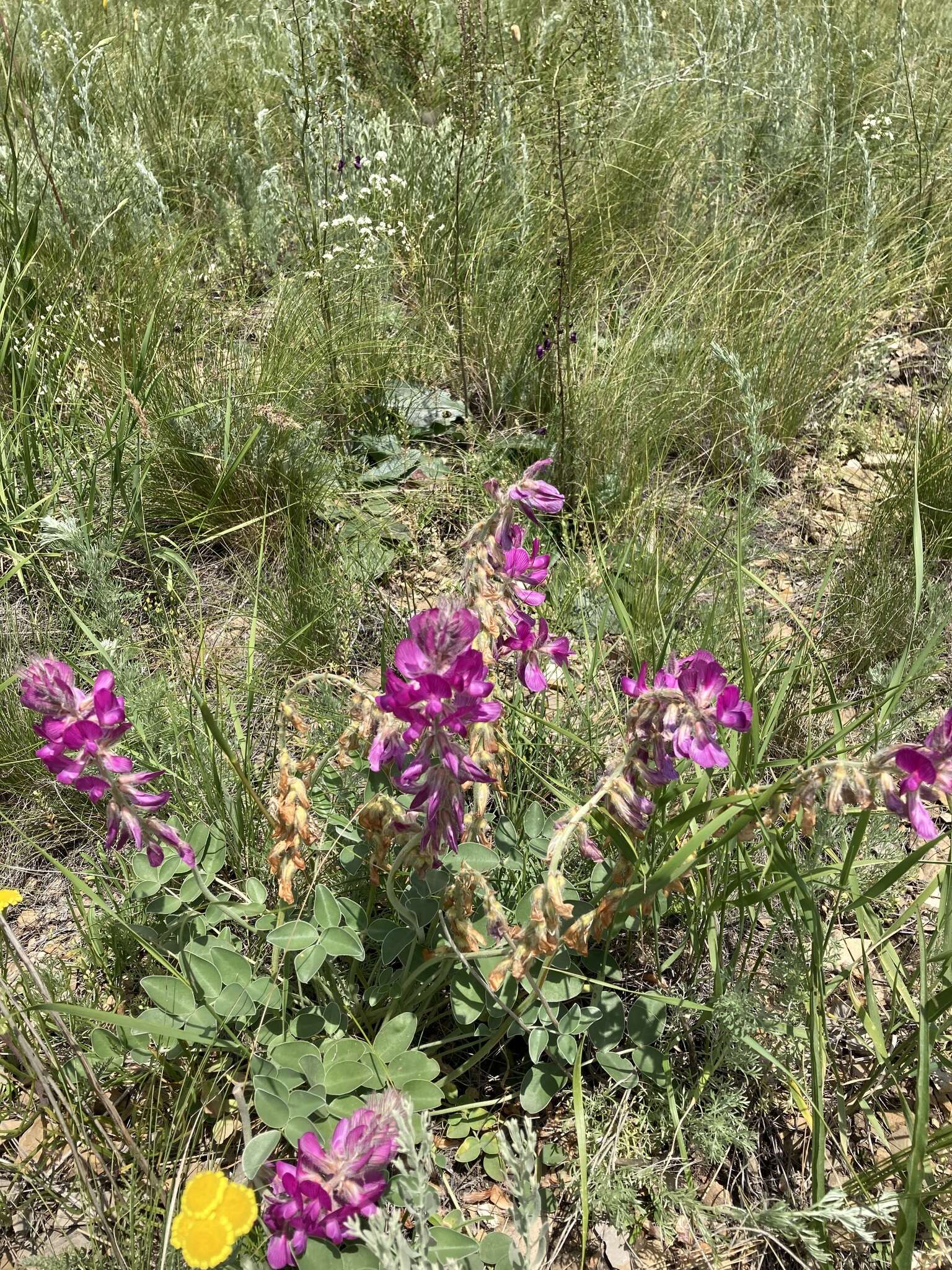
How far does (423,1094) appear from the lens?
1.43 m

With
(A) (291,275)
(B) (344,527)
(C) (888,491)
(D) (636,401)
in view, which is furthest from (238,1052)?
(A) (291,275)

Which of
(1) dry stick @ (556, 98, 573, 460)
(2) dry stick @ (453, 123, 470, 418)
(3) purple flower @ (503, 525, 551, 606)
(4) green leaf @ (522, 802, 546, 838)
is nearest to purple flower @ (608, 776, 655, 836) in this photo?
(3) purple flower @ (503, 525, 551, 606)

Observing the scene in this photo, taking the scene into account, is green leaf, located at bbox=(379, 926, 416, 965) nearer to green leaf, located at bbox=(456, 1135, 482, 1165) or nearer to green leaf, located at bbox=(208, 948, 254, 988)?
green leaf, located at bbox=(208, 948, 254, 988)

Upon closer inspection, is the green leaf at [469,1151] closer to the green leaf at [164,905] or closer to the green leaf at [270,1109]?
the green leaf at [270,1109]

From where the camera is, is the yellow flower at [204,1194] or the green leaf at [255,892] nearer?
the yellow flower at [204,1194]

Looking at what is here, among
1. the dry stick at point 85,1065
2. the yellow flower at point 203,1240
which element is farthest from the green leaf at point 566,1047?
the dry stick at point 85,1065

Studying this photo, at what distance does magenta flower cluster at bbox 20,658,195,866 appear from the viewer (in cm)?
120

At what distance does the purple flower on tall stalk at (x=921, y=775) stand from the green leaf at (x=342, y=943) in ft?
2.79

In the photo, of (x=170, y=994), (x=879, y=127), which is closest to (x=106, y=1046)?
(x=170, y=994)

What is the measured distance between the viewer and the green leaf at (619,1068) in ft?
4.98

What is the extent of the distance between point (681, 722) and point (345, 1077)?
767mm

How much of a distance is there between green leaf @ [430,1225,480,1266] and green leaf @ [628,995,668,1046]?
41cm

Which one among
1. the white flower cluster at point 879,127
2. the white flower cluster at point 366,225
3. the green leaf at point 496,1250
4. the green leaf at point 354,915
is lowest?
the green leaf at point 496,1250

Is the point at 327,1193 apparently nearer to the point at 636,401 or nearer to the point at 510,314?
the point at 636,401
